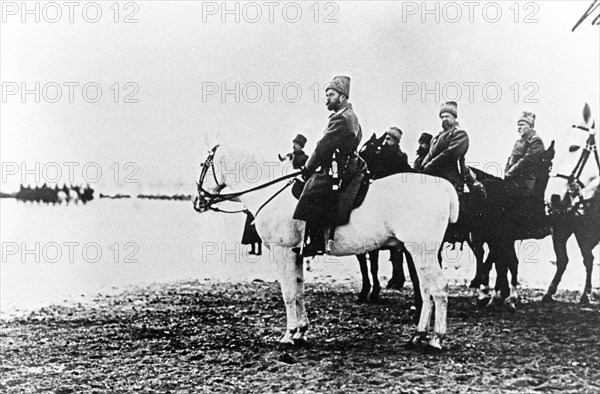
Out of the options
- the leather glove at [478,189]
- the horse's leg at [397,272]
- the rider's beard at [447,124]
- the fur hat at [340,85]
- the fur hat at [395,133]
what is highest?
the fur hat at [340,85]

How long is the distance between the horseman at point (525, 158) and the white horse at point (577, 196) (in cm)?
18

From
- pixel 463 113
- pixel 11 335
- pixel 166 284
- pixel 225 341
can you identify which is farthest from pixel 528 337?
pixel 11 335

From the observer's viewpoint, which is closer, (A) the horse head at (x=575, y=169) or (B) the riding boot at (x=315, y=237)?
(B) the riding boot at (x=315, y=237)

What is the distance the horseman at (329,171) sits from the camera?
3682 millimetres

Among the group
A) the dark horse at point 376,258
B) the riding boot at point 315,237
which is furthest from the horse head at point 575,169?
the riding boot at point 315,237

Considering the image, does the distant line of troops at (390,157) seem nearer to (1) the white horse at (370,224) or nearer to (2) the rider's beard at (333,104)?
(2) the rider's beard at (333,104)

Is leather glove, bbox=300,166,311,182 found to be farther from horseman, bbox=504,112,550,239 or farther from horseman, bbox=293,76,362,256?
horseman, bbox=504,112,550,239

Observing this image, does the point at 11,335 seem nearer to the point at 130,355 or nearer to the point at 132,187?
the point at 130,355

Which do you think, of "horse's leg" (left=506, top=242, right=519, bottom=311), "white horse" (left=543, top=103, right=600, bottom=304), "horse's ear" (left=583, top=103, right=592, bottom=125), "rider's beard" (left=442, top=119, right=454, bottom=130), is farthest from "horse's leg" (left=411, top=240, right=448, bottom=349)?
"horse's ear" (left=583, top=103, right=592, bottom=125)

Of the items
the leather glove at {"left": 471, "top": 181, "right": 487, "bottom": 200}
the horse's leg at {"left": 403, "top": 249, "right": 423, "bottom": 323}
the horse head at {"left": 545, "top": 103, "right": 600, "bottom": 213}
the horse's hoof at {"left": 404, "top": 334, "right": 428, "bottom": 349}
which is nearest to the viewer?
the horse's hoof at {"left": 404, "top": 334, "right": 428, "bottom": 349}

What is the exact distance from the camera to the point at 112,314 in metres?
4.23

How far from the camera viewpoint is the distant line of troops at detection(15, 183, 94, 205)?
14.0 ft

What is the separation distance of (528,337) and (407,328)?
0.77 metres

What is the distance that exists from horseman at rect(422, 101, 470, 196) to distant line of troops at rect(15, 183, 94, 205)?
96.3 inches
